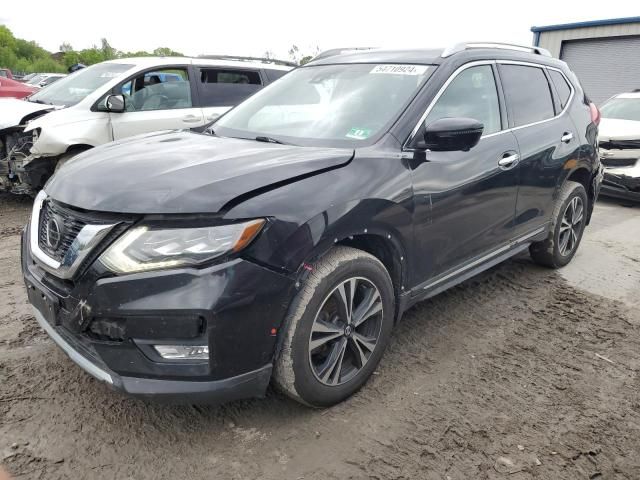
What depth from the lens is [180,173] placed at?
234cm

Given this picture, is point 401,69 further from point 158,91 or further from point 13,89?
point 13,89

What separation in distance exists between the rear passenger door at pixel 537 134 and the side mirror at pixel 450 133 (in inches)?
37.6

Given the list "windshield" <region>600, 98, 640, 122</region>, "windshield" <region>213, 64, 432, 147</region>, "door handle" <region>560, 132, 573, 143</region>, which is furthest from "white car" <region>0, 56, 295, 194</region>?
"windshield" <region>600, 98, 640, 122</region>

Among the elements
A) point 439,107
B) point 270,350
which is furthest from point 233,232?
point 439,107

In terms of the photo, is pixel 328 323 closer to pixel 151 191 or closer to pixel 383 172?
pixel 383 172

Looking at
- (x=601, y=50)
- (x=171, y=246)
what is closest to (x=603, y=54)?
(x=601, y=50)

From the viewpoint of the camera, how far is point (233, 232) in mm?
2107

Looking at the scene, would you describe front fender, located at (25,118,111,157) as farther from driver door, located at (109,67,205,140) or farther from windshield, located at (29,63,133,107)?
windshield, located at (29,63,133,107)

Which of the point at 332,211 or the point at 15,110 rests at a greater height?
the point at 15,110

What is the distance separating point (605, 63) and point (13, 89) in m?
17.4

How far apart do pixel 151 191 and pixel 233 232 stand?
16.1 inches

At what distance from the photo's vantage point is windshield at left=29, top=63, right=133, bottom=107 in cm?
680

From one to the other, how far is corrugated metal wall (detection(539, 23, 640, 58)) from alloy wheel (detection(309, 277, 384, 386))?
17.9 m

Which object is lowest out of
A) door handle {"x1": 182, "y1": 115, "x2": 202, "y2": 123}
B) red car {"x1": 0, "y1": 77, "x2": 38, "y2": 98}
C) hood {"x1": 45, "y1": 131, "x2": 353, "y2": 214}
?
door handle {"x1": 182, "y1": 115, "x2": 202, "y2": 123}
